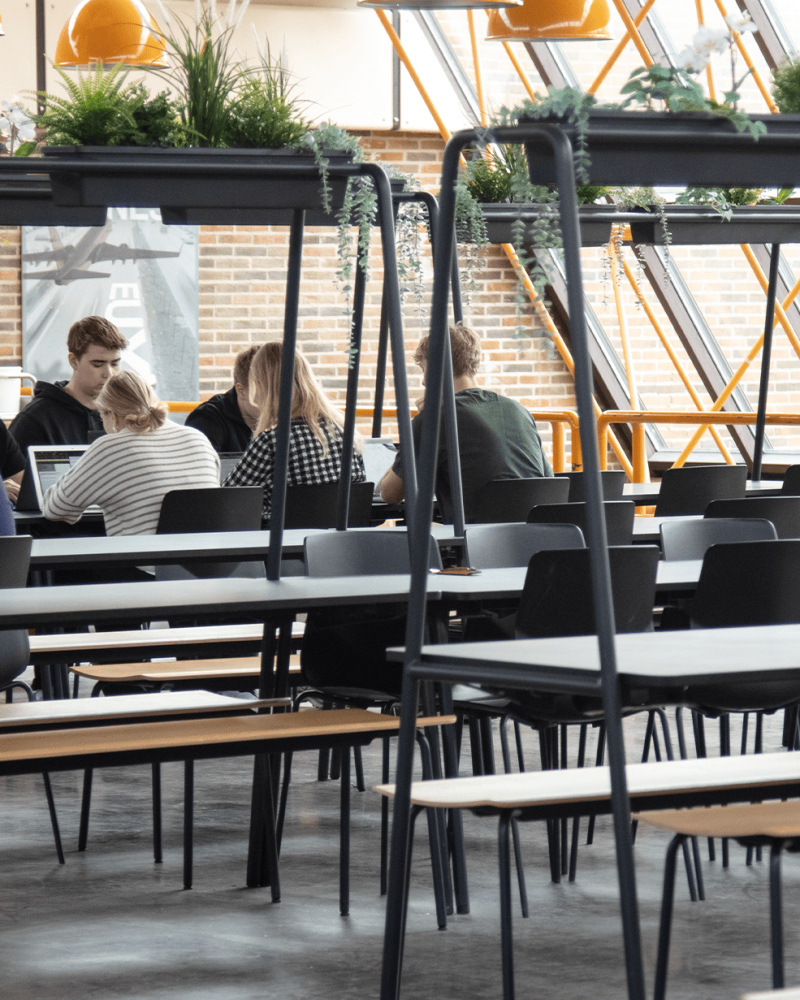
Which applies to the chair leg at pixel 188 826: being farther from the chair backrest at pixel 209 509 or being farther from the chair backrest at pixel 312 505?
the chair backrest at pixel 312 505

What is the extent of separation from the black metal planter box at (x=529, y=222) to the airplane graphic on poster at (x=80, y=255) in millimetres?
3799

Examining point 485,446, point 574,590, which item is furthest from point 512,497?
point 574,590

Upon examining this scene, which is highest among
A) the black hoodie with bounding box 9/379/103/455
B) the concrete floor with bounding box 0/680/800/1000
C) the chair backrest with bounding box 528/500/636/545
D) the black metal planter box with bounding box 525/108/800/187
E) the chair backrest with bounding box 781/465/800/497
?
the black metal planter box with bounding box 525/108/800/187

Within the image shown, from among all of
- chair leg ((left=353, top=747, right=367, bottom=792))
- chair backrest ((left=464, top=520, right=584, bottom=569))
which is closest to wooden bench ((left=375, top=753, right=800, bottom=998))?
chair backrest ((left=464, top=520, right=584, bottom=569))

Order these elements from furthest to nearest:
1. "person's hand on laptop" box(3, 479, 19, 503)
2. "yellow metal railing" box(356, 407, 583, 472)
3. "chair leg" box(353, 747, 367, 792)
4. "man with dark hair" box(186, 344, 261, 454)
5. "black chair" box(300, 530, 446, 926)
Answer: "yellow metal railing" box(356, 407, 583, 472), "man with dark hair" box(186, 344, 261, 454), "person's hand on laptop" box(3, 479, 19, 503), "chair leg" box(353, 747, 367, 792), "black chair" box(300, 530, 446, 926)

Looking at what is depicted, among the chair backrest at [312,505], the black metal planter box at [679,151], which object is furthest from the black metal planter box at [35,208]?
the black metal planter box at [679,151]

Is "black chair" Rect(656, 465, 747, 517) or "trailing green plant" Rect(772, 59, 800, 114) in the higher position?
"trailing green plant" Rect(772, 59, 800, 114)

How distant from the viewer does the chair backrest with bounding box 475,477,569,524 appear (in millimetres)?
5809

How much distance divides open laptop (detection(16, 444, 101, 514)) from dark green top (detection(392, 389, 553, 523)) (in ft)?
3.76

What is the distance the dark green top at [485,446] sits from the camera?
5797 mm

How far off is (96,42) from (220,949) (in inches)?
170

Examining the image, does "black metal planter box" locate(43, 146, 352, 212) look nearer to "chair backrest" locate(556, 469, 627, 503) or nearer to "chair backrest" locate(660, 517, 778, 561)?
"chair backrest" locate(660, 517, 778, 561)

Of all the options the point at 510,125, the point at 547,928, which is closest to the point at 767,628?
the point at 547,928

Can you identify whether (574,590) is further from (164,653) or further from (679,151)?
(164,653)
